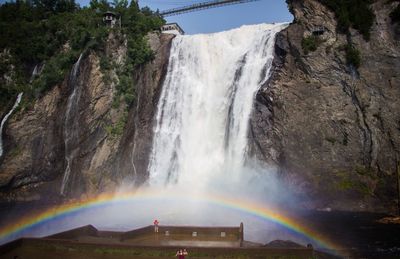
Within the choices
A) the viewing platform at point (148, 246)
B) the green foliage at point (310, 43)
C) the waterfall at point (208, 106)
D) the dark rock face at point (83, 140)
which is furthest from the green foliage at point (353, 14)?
the viewing platform at point (148, 246)

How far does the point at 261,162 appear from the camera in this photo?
4150 cm

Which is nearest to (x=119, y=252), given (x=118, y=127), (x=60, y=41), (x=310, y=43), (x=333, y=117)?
(x=333, y=117)

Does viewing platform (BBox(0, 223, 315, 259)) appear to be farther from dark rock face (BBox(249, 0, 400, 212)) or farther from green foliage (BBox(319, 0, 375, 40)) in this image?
green foliage (BBox(319, 0, 375, 40))

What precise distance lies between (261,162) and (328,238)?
51.7 feet

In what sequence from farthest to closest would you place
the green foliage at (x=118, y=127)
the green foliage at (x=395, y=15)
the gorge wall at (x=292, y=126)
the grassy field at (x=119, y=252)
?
the green foliage at (x=118, y=127) < the green foliage at (x=395, y=15) < the gorge wall at (x=292, y=126) < the grassy field at (x=119, y=252)

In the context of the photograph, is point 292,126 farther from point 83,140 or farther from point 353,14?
point 83,140

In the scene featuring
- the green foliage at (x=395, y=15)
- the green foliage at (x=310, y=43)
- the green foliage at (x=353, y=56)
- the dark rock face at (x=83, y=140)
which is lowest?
the dark rock face at (x=83, y=140)

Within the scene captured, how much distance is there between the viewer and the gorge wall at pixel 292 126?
38156 millimetres

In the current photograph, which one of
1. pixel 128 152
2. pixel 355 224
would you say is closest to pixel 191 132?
pixel 128 152

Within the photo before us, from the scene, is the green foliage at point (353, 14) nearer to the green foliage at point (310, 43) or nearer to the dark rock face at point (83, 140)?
the green foliage at point (310, 43)

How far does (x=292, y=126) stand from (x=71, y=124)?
25342 mm

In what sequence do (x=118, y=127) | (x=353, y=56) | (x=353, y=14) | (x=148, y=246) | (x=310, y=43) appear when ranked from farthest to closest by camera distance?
1. (x=118, y=127)
2. (x=310, y=43)
3. (x=353, y=14)
4. (x=353, y=56)
5. (x=148, y=246)

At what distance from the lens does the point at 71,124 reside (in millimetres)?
49000

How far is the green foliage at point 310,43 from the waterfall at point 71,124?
2629 cm
